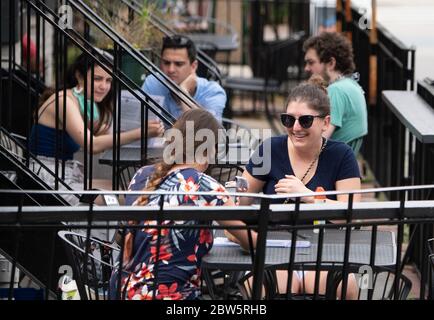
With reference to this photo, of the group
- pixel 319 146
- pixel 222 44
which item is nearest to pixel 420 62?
pixel 222 44

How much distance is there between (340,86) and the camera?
25.5ft

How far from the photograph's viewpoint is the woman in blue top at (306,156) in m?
5.81

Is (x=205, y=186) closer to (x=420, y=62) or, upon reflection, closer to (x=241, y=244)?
(x=241, y=244)

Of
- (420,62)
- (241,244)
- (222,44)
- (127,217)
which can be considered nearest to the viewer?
(127,217)

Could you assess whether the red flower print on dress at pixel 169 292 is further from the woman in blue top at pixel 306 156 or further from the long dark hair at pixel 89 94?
the long dark hair at pixel 89 94

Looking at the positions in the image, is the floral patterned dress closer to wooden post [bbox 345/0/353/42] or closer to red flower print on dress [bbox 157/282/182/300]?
red flower print on dress [bbox 157/282/182/300]

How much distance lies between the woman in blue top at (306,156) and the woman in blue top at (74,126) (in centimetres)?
138

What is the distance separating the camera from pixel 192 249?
469cm

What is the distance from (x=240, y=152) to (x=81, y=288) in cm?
273

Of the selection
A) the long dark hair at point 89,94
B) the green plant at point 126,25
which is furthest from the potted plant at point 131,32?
the long dark hair at point 89,94

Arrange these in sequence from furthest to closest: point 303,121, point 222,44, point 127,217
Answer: point 222,44
point 303,121
point 127,217

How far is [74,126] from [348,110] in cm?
191

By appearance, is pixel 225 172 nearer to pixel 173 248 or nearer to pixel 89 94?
pixel 89 94

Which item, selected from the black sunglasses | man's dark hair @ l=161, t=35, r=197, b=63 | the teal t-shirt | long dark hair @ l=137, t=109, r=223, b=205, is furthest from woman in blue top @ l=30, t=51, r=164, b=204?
long dark hair @ l=137, t=109, r=223, b=205
